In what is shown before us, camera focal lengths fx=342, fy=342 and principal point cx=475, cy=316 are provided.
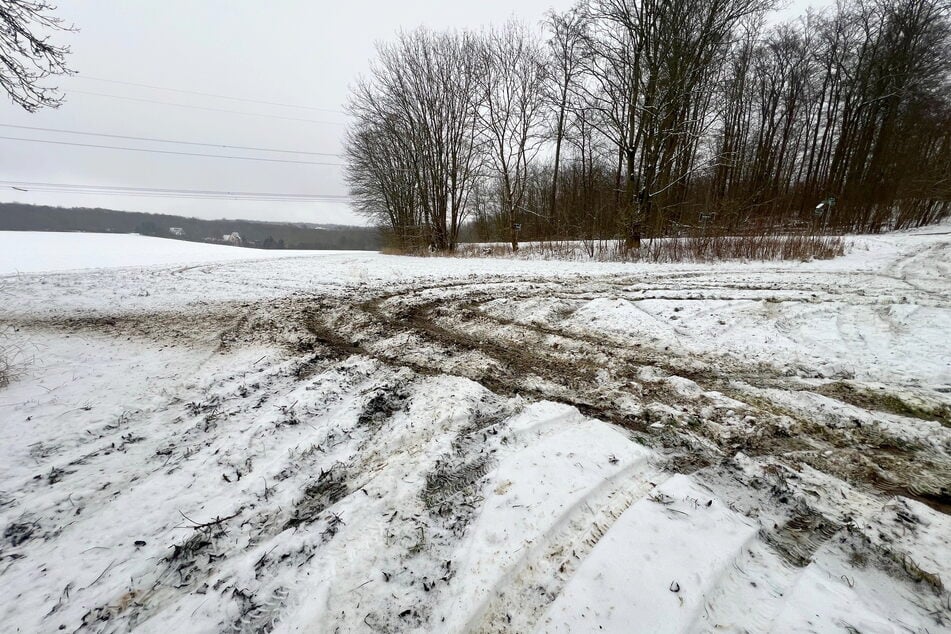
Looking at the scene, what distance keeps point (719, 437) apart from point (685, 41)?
14.2m

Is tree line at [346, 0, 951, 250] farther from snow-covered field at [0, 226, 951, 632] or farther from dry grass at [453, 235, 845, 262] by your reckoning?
snow-covered field at [0, 226, 951, 632]

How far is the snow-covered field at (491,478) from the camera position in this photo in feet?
4.20

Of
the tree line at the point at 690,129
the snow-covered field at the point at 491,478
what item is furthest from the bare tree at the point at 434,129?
the snow-covered field at the point at 491,478

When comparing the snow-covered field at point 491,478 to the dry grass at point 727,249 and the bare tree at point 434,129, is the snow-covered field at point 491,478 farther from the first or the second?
the bare tree at point 434,129

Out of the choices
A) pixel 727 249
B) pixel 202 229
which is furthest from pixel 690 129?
pixel 202 229

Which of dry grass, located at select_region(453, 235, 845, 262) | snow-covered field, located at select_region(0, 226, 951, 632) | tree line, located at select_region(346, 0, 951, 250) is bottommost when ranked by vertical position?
snow-covered field, located at select_region(0, 226, 951, 632)

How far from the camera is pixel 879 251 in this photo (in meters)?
10.4

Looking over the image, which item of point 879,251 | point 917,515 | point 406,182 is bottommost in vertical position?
point 917,515

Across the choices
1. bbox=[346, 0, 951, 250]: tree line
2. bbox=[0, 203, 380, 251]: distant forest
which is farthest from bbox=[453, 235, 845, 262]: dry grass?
bbox=[0, 203, 380, 251]: distant forest

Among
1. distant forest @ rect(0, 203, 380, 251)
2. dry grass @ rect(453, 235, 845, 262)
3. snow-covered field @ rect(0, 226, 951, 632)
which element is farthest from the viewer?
distant forest @ rect(0, 203, 380, 251)

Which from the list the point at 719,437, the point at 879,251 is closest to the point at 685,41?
the point at 879,251

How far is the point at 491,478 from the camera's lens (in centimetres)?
190

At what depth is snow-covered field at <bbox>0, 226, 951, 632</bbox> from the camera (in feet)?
4.20

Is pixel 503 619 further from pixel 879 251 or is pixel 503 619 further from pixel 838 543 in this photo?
pixel 879 251
